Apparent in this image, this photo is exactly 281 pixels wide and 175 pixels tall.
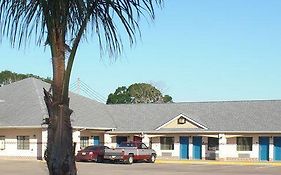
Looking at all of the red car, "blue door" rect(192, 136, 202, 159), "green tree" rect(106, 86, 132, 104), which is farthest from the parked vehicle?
"green tree" rect(106, 86, 132, 104)

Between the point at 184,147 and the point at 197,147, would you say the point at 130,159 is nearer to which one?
the point at 184,147

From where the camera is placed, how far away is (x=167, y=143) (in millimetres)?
45062

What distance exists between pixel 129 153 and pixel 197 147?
8.94 metres

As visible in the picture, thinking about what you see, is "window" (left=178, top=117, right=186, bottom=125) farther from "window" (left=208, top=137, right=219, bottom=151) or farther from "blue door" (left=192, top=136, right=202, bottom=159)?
"window" (left=208, top=137, right=219, bottom=151)

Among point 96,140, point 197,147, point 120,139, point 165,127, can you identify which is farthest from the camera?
point 120,139

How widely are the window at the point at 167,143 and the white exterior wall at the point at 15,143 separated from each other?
1057cm

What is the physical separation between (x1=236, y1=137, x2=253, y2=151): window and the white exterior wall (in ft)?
50.5

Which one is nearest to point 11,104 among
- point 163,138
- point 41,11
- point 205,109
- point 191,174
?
point 163,138

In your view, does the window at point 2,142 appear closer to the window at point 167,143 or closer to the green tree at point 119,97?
the window at point 167,143

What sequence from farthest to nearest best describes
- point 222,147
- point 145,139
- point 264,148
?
1. point 145,139
2. point 222,147
3. point 264,148

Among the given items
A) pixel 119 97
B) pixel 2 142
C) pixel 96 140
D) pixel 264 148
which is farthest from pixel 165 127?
pixel 119 97

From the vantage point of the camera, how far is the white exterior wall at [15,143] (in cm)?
4019

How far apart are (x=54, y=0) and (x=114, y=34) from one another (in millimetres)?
757

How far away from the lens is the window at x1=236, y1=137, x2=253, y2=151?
1675 inches
